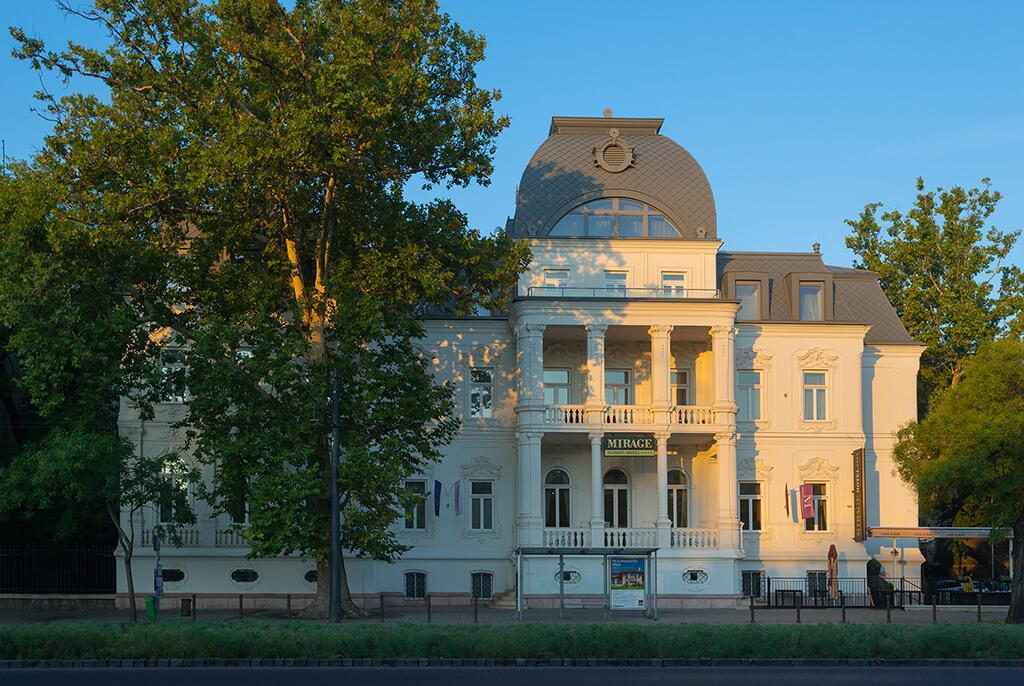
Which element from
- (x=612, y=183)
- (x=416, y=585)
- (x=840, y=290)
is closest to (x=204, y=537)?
→ (x=416, y=585)

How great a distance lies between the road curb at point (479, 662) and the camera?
23.8 metres

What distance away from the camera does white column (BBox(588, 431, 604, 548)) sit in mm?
43812

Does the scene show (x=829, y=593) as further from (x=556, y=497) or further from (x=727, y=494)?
(x=556, y=497)

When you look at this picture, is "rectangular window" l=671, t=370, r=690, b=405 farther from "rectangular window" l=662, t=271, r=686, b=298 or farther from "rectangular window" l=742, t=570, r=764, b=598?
"rectangular window" l=742, t=570, r=764, b=598

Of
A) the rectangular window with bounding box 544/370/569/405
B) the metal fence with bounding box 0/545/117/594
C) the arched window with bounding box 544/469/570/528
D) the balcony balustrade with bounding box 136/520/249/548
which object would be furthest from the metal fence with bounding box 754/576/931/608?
the metal fence with bounding box 0/545/117/594

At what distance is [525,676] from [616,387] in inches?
1037

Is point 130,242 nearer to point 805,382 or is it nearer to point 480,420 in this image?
point 480,420

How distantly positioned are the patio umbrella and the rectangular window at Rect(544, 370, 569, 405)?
1116 cm

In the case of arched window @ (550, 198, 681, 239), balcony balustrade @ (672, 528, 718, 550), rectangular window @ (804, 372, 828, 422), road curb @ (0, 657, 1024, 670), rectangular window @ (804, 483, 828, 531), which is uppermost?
arched window @ (550, 198, 681, 239)

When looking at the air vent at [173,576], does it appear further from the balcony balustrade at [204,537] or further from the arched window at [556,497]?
the arched window at [556,497]

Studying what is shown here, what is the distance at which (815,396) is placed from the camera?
49.0 meters

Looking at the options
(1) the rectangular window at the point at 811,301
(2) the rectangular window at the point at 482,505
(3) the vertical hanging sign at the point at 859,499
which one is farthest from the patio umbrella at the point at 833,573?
(2) the rectangular window at the point at 482,505

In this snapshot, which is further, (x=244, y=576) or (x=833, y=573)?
(x=833, y=573)

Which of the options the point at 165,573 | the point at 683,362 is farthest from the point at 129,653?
the point at 683,362
